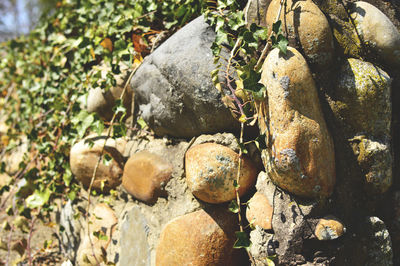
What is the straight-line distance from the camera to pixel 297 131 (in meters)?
1.22

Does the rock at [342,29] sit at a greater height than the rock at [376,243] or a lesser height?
greater

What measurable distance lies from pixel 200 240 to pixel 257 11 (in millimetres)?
934

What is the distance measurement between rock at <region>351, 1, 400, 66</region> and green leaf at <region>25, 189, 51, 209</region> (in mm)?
1747

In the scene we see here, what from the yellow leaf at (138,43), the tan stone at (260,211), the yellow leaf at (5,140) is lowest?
the yellow leaf at (5,140)

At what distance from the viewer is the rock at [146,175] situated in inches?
64.0

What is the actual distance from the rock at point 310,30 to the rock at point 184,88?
0.34 metres

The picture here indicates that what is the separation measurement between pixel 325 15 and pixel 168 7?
851 millimetres

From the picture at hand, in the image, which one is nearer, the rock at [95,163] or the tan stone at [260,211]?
the tan stone at [260,211]

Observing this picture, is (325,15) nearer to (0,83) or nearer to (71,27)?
(71,27)

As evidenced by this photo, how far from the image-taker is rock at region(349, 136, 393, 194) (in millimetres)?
1321

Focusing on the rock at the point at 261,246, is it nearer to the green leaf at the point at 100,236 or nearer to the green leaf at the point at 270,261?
the green leaf at the point at 270,261

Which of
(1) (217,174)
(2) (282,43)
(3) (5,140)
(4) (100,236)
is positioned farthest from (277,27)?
(3) (5,140)

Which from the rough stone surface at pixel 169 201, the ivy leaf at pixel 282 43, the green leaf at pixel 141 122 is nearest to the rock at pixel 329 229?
the rough stone surface at pixel 169 201

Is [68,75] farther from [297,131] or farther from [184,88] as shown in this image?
[297,131]
